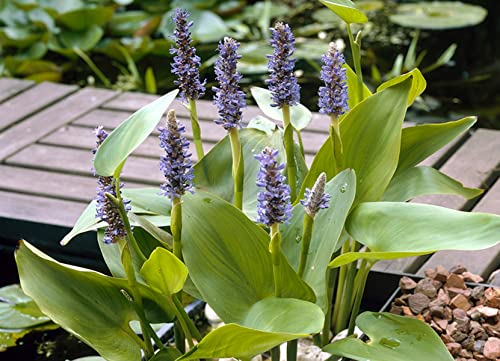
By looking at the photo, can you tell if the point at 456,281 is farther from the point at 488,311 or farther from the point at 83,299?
the point at 83,299

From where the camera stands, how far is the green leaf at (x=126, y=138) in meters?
1.14

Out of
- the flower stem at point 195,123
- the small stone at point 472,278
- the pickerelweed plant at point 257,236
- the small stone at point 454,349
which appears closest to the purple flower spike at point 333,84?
the pickerelweed plant at point 257,236

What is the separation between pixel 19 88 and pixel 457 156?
4.66ft

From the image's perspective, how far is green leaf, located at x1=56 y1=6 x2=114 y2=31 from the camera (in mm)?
3525

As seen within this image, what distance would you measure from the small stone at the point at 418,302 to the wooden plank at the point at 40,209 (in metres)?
0.79

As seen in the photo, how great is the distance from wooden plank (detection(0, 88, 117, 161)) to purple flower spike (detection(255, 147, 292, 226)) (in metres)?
1.47

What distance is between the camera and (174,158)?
1.11 metres


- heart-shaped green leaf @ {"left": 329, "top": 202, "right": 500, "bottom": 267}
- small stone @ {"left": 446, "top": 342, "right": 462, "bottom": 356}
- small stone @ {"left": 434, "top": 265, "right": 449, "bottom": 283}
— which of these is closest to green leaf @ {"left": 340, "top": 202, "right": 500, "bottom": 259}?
heart-shaped green leaf @ {"left": 329, "top": 202, "right": 500, "bottom": 267}

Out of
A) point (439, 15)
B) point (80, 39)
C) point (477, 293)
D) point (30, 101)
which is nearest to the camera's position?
point (477, 293)

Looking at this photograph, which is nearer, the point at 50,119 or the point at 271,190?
the point at 271,190

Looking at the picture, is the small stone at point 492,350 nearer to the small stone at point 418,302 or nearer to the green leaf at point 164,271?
the small stone at point 418,302

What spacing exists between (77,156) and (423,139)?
3.85 ft

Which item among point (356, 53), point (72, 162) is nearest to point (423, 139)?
point (356, 53)

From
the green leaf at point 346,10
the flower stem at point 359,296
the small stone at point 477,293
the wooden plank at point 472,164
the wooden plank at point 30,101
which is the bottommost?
the wooden plank at point 30,101
